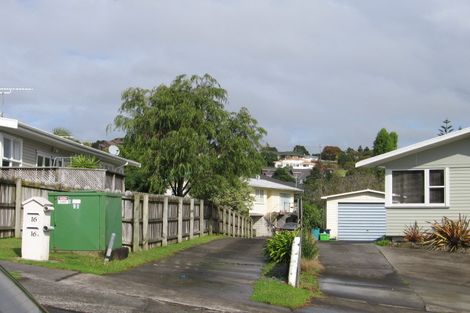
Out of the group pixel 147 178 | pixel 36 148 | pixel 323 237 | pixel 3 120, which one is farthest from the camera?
pixel 323 237

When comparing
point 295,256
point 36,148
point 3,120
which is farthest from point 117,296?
point 36,148

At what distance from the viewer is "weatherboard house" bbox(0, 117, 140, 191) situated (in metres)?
20.9

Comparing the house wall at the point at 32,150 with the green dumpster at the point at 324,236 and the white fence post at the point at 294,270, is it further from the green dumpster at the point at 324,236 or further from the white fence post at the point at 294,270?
the green dumpster at the point at 324,236

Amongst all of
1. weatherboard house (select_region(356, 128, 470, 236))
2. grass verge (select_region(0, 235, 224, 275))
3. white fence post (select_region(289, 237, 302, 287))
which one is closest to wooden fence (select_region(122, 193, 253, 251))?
grass verge (select_region(0, 235, 224, 275))

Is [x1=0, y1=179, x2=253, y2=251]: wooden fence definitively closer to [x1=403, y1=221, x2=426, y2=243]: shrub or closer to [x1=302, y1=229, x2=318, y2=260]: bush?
[x1=302, y1=229, x2=318, y2=260]: bush

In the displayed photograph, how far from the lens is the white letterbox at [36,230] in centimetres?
1220

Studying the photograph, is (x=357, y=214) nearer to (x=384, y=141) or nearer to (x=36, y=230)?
(x=36, y=230)

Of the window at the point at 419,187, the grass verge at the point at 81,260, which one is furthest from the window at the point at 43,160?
the window at the point at 419,187

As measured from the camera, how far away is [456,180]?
69.0 ft

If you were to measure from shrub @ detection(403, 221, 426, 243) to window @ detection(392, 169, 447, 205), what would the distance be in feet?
2.96

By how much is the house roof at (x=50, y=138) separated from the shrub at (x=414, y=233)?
530 inches

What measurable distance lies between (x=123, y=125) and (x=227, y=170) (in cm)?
491

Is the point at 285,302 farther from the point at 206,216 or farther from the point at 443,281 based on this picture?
the point at 206,216

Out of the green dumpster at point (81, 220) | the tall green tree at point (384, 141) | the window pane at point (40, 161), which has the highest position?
the tall green tree at point (384, 141)
